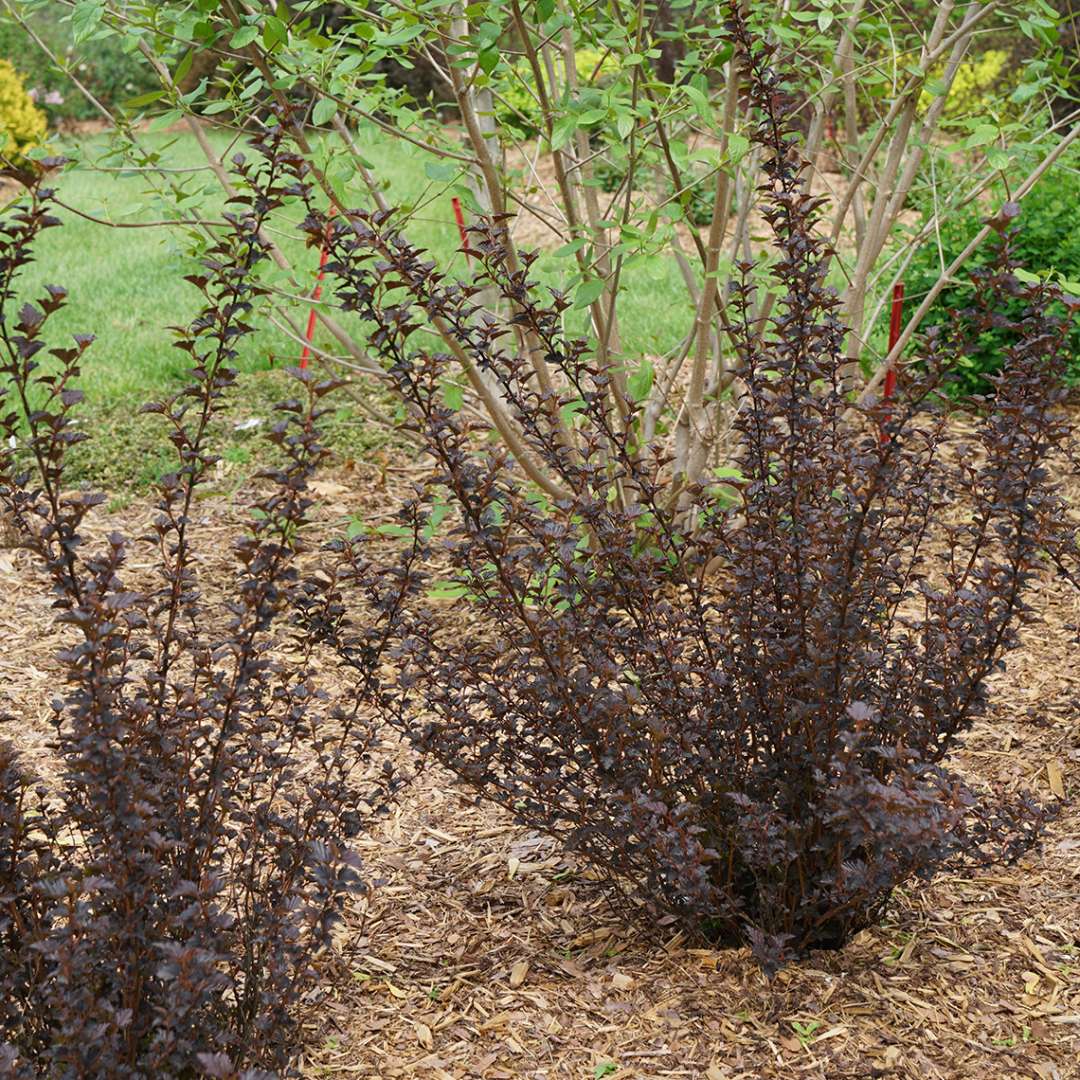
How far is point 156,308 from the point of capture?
8938mm

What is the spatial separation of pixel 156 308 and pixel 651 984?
729 centimetres

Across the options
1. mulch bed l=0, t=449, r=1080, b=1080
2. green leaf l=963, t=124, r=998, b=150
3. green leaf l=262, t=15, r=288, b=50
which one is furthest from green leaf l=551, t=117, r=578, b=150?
mulch bed l=0, t=449, r=1080, b=1080

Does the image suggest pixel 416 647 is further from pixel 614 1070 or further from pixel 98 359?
pixel 98 359

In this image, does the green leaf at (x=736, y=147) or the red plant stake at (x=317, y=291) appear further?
the green leaf at (x=736, y=147)

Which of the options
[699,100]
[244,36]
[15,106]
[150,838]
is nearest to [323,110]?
[244,36]

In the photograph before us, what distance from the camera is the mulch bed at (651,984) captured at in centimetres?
254

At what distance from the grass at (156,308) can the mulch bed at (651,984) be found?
5.28 feet

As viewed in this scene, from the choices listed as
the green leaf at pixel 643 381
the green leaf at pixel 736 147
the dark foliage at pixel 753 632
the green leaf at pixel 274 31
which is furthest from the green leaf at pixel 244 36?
the green leaf at pixel 643 381

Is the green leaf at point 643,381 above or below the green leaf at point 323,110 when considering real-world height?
below

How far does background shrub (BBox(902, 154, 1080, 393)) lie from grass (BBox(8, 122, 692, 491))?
54.4 inches

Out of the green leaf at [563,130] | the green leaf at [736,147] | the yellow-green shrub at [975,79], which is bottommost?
the yellow-green shrub at [975,79]

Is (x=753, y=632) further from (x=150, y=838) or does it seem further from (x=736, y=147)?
(x=736, y=147)

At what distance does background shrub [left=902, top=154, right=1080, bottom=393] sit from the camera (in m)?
6.34

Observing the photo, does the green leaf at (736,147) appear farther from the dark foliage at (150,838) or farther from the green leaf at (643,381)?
the dark foliage at (150,838)
